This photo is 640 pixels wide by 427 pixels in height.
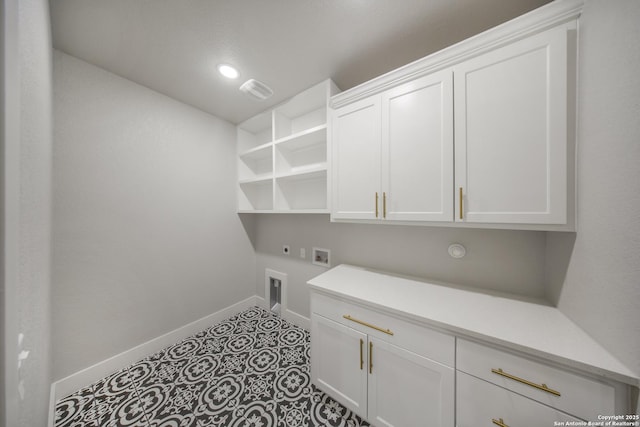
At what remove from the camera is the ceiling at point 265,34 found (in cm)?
106

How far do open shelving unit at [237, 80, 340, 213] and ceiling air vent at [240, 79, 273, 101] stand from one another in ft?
0.80

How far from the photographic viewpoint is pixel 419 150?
120cm

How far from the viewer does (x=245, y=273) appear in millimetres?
2520

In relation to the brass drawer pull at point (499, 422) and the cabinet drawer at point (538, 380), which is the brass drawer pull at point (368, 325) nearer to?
the cabinet drawer at point (538, 380)

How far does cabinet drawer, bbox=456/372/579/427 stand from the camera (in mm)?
757

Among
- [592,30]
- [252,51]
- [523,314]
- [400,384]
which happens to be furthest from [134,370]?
[592,30]

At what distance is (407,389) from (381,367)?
0.50 ft

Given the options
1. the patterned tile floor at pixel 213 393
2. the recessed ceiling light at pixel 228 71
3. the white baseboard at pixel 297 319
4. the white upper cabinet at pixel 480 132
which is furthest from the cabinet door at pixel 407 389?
the recessed ceiling light at pixel 228 71

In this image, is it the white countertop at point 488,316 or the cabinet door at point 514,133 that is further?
the cabinet door at point 514,133

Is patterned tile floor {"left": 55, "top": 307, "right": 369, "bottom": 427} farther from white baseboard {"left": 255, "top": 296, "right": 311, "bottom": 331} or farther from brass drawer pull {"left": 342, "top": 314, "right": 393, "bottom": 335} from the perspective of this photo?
brass drawer pull {"left": 342, "top": 314, "right": 393, "bottom": 335}

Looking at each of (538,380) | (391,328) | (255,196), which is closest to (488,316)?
(538,380)

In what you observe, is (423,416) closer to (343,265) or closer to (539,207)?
(343,265)

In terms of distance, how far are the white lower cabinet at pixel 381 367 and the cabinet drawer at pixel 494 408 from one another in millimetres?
43

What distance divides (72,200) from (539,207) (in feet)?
9.46
